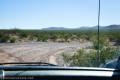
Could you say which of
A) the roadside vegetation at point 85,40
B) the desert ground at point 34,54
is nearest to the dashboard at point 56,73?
the roadside vegetation at point 85,40

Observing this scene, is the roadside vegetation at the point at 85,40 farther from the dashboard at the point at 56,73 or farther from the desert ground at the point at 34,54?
the desert ground at the point at 34,54

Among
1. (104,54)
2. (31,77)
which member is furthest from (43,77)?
(104,54)

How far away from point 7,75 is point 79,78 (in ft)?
2.16

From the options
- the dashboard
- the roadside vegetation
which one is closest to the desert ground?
the roadside vegetation

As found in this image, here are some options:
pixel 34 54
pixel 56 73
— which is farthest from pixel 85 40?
pixel 56 73

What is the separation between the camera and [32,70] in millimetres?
2855

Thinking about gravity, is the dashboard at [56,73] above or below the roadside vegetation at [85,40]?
above

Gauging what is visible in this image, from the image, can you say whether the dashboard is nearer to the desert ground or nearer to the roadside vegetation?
the roadside vegetation

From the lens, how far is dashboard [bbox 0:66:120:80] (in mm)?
2760

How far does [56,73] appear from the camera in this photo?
2816 mm

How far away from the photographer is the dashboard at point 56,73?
276cm

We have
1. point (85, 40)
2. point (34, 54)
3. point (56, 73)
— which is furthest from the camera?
point (85, 40)

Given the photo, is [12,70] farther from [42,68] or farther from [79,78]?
[79,78]

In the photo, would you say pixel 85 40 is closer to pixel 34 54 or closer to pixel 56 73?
pixel 34 54
